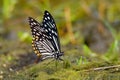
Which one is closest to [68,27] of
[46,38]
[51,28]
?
[46,38]

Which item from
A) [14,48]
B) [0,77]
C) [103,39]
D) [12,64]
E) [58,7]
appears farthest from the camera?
[58,7]

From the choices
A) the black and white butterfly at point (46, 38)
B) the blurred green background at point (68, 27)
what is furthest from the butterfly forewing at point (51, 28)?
the blurred green background at point (68, 27)

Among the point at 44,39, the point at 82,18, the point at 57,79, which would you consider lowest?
the point at 57,79

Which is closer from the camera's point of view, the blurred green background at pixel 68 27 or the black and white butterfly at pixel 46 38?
the black and white butterfly at pixel 46 38

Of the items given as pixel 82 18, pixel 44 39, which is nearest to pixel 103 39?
pixel 82 18

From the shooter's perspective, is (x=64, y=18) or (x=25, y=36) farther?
(x=64, y=18)

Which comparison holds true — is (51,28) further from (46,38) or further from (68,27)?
(68,27)

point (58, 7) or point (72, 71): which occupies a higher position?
point (58, 7)

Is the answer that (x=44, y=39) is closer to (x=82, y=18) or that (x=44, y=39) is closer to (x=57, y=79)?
(x=57, y=79)

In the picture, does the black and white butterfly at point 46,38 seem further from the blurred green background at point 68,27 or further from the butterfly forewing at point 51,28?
the blurred green background at point 68,27
